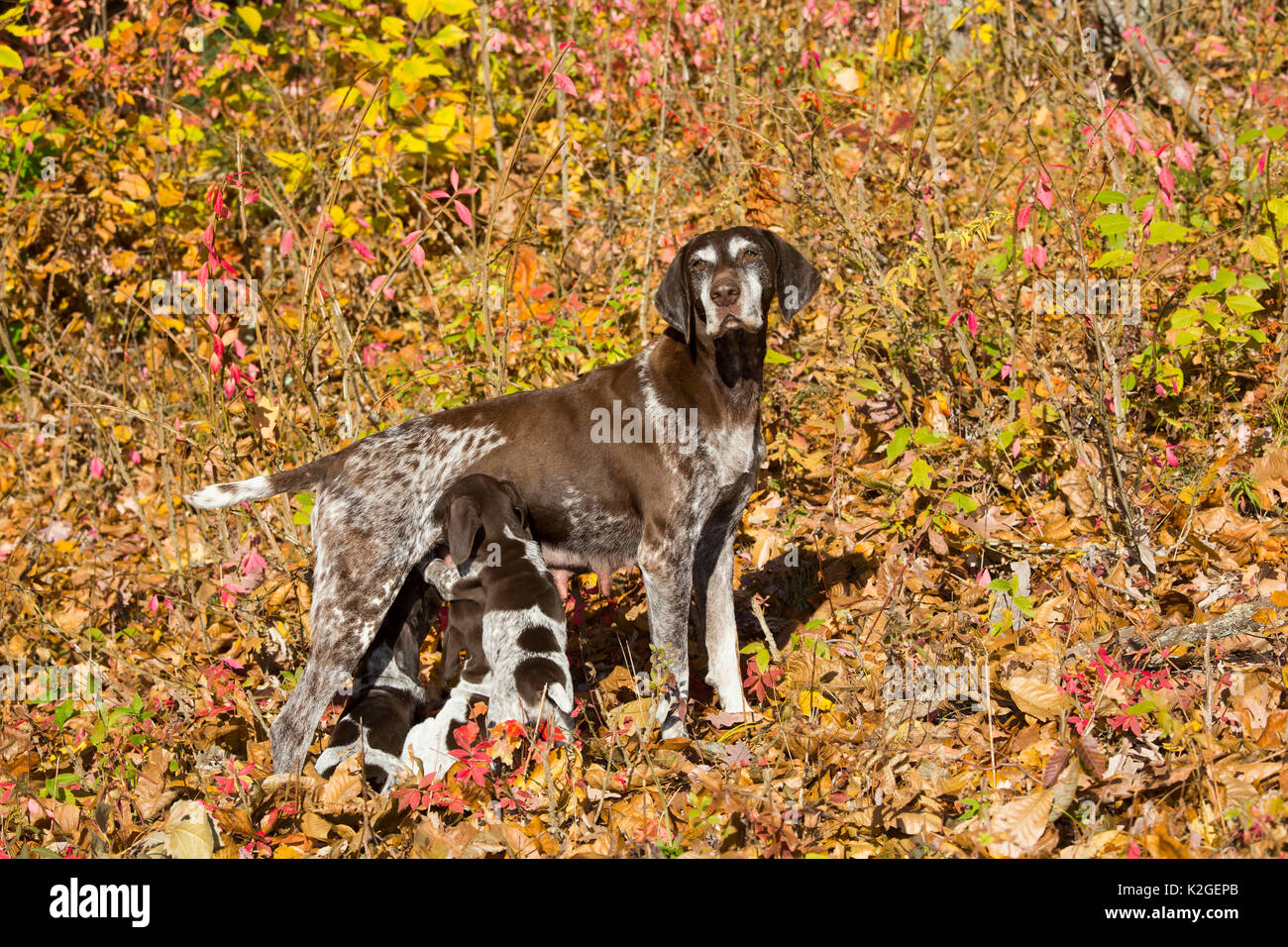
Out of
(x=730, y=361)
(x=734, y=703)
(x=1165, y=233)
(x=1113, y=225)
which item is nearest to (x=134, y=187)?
(x=730, y=361)

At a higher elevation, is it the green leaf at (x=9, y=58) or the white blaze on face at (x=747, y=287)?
the green leaf at (x=9, y=58)

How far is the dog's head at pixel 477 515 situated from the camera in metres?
5.14

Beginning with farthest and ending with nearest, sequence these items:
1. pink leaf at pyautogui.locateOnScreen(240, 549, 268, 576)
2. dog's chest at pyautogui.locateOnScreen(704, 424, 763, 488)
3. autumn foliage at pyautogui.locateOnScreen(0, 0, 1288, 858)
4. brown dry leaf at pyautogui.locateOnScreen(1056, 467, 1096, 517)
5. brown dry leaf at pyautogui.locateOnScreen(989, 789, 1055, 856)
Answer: pink leaf at pyautogui.locateOnScreen(240, 549, 268, 576), brown dry leaf at pyautogui.locateOnScreen(1056, 467, 1096, 517), dog's chest at pyautogui.locateOnScreen(704, 424, 763, 488), autumn foliage at pyautogui.locateOnScreen(0, 0, 1288, 858), brown dry leaf at pyautogui.locateOnScreen(989, 789, 1055, 856)

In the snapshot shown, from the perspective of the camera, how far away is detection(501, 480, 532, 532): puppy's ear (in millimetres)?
5410

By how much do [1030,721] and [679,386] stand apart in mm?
2203

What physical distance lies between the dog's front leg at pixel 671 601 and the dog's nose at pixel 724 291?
1.14m

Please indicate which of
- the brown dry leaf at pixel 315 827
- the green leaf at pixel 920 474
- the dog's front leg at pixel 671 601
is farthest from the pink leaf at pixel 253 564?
the green leaf at pixel 920 474

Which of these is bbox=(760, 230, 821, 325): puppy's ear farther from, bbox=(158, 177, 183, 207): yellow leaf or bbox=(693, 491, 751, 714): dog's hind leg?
bbox=(158, 177, 183, 207): yellow leaf

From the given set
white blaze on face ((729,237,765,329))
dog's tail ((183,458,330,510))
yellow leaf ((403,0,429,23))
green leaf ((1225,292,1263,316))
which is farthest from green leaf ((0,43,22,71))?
green leaf ((1225,292,1263,316))

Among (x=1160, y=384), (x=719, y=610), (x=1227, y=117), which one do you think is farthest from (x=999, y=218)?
(x=1227, y=117)

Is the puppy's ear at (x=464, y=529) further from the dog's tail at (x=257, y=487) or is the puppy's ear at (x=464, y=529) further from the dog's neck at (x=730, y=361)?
the dog's neck at (x=730, y=361)

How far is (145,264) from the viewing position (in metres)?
10.4

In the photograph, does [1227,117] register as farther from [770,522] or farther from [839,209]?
[770,522]

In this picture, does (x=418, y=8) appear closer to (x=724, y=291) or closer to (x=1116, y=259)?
(x=724, y=291)
